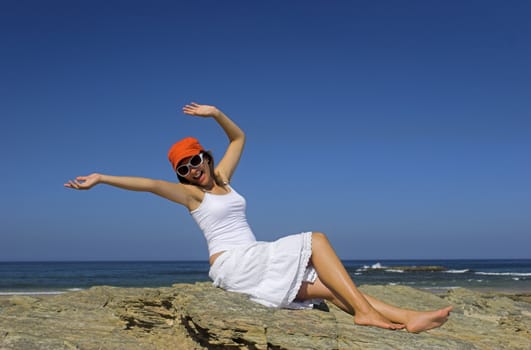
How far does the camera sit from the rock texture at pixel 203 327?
13.9 feet

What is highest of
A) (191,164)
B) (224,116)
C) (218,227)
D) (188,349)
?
(224,116)

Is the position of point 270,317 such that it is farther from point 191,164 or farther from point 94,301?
point 94,301

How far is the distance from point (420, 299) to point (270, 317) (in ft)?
14.0

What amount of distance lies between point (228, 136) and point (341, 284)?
2362mm

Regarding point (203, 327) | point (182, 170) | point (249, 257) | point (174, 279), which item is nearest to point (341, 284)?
point (249, 257)

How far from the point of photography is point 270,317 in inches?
176

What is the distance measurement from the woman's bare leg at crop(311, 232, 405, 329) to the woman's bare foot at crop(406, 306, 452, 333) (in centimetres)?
11

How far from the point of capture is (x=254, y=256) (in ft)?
15.3

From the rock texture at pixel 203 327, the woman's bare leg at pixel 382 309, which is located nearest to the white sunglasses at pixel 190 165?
the rock texture at pixel 203 327

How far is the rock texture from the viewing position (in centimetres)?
425

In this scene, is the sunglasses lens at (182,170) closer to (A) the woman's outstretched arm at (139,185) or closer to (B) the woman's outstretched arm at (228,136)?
(A) the woman's outstretched arm at (139,185)

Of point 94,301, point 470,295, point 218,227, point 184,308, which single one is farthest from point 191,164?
point 470,295

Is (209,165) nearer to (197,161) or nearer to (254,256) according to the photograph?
(197,161)

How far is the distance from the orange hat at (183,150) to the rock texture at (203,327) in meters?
1.39
